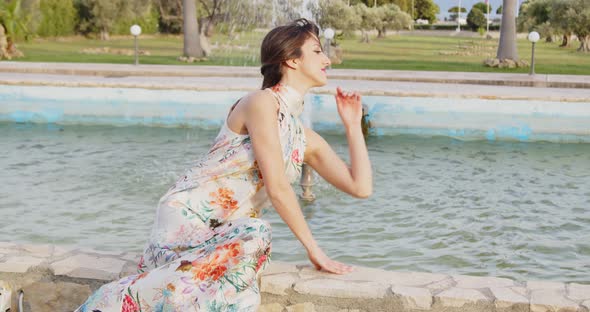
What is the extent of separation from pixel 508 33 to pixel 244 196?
18.0 m

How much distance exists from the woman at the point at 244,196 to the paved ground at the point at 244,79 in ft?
27.9

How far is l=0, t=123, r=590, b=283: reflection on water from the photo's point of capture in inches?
221

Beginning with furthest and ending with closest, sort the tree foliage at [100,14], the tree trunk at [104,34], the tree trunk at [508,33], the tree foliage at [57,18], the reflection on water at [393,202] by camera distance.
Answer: the tree trunk at [104,34] → the tree foliage at [100,14] → the tree foliage at [57,18] → the tree trunk at [508,33] → the reflection on water at [393,202]

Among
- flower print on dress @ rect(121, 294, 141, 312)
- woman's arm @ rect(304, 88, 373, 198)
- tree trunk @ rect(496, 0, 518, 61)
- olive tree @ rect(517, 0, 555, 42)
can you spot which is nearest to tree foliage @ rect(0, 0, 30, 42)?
tree trunk @ rect(496, 0, 518, 61)

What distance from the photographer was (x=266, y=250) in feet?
10.0

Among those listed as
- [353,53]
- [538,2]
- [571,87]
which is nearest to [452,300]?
[571,87]

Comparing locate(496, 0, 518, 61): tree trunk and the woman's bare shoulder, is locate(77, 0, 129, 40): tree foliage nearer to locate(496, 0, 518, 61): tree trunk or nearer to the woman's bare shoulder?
locate(496, 0, 518, 61): tree trunk

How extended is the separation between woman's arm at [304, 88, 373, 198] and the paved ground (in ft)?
27.4

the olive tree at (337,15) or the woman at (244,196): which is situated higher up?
the olive tree at (337,15)

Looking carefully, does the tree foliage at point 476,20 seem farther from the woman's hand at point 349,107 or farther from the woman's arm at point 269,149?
the woman's arm at point 269,149

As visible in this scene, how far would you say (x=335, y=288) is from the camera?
3.36 meters

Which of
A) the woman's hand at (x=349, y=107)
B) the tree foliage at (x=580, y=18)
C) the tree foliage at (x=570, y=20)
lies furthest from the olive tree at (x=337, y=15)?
the woman's hand at (x=349, y=107)

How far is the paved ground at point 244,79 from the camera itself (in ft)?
41.2

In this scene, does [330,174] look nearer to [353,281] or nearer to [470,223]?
[353,281]
